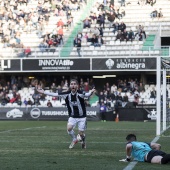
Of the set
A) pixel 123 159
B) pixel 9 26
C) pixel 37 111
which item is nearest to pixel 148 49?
pixel 37 111

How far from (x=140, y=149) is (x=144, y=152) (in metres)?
0.13

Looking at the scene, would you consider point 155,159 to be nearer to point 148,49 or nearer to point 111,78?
point 148,49

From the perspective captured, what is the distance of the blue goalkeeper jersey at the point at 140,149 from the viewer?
475 inches

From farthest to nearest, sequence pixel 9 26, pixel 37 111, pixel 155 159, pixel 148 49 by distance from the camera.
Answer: pixel 9 26 → pixel 148 49 → pixel 37 111 → pixel 155 159

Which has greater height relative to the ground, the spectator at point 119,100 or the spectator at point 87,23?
the spectator at point 87,23

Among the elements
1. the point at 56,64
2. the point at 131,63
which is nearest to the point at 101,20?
the point at 56,64

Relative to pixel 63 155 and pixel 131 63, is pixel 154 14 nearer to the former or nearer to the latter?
pixel 131 63

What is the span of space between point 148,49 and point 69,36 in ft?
22.5

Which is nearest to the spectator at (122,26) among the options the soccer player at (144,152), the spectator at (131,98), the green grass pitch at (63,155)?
the spectator at (131,98)

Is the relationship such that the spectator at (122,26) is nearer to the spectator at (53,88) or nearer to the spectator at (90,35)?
the spectator at (90,35)

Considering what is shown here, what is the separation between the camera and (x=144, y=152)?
39.8 ft

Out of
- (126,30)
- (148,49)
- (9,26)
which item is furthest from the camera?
(9,26)

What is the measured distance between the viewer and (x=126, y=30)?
44.5m

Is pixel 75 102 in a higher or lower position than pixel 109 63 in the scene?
lower
